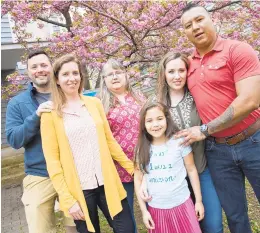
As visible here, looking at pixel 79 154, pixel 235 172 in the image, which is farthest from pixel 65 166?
pixel 235 172

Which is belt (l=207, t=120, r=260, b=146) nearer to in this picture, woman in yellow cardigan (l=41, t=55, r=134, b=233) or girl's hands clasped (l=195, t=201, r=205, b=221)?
girl's hands clasped (l=195, t=201, r=205, b=221)

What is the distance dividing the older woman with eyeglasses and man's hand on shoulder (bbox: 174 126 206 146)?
53cm

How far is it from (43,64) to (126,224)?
5.39ft

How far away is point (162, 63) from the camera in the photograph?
100 inches

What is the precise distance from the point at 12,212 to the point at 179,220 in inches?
155

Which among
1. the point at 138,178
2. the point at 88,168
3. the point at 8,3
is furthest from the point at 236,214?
the point at 8,3

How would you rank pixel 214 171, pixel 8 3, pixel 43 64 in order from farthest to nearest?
1. pixel 8 3
2. pixel 43 64
3. pixel 214 171

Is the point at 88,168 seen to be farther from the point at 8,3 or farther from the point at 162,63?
the point at 8,3

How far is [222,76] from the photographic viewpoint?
221 cm

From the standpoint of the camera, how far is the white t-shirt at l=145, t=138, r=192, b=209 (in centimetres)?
231

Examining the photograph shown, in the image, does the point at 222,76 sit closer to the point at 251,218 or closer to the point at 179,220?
the point at 179,220

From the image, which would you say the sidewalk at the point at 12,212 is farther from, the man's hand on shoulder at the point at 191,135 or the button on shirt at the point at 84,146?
the man's hand on shoulder at the point at 191,135

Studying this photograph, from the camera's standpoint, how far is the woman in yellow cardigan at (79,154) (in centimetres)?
226

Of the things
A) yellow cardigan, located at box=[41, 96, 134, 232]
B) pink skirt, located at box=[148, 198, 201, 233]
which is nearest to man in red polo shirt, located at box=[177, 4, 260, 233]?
pink skirt, located at box=[148, 198, 201, 233]
